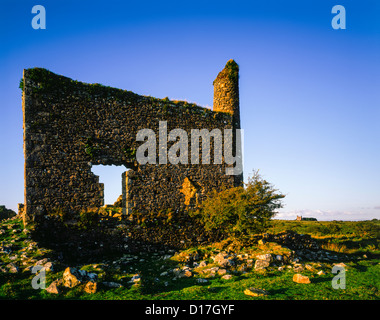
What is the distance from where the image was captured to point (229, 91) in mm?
15016

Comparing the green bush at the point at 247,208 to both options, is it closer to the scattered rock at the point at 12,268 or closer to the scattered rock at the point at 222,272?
the scattered rock at the point at 222,272

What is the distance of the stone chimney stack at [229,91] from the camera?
14.9 m

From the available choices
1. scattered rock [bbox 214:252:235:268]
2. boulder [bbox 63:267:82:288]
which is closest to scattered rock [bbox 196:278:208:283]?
scattered rock [bbox 214:252:235:268]

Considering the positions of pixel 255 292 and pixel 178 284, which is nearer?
pixel 255 292

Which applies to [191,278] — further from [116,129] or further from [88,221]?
[116,129]

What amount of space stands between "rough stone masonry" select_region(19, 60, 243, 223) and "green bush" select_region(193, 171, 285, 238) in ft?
6.99

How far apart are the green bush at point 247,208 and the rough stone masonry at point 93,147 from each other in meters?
2.13

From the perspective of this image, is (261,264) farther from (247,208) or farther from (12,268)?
(12,268)

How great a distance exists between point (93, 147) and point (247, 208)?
6648 mm
